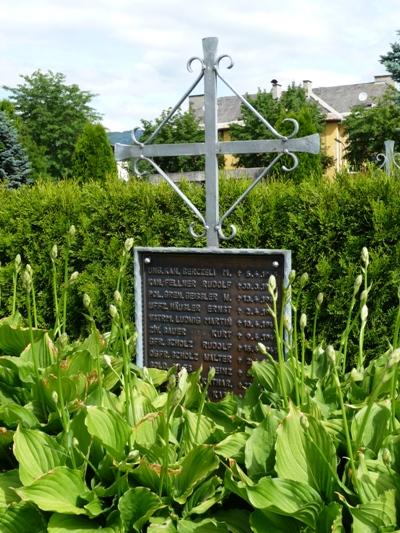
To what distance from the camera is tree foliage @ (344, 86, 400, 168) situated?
32500 millimetres

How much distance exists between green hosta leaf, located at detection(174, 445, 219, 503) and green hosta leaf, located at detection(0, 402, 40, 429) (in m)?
0.63

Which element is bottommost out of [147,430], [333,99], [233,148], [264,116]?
[147,430]

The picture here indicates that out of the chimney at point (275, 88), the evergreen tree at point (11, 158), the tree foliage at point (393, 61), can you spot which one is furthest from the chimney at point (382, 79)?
the evergreen tree at point (11, 158)

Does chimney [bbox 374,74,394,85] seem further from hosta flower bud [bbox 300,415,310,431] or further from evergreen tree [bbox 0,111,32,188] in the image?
hosta flower bud [bbox 300,415,310,431]

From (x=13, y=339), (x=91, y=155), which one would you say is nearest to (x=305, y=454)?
(x=13, y=339)

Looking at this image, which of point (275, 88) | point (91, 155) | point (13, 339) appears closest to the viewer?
point (13, 339)

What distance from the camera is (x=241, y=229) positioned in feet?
16.9

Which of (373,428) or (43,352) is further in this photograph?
(43,352)

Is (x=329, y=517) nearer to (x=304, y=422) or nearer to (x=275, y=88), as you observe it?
(x=304, y=422)

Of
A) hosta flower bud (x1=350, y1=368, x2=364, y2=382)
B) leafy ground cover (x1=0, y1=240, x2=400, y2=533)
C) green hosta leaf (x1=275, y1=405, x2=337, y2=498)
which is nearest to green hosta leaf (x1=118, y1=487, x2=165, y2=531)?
leafy ground cover (x1=0, y1=240, x2=400, y2=533)

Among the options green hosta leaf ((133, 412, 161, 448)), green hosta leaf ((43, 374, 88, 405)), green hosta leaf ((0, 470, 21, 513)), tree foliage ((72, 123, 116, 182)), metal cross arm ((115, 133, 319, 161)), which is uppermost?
tree foliage ((72, 123, 116, 182))

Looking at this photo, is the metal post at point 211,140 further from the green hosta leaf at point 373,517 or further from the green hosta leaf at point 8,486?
the green hosta leaf at point 373,517

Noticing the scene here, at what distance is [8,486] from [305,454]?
3.07 feet

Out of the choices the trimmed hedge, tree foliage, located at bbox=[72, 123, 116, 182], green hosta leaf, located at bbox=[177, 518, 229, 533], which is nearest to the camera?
green hosta leaf, located at bbox=[177, 518, 229, 533]
